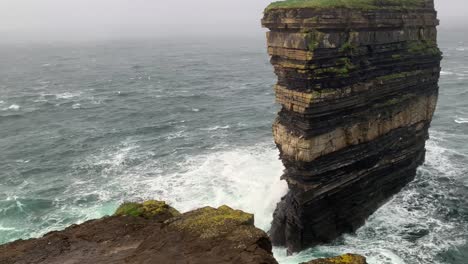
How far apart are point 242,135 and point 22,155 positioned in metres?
25.1

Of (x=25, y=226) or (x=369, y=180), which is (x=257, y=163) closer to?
(x=369, y=180)

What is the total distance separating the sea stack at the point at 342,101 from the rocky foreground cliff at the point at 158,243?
1111 centimetres

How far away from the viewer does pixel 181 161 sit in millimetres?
43188

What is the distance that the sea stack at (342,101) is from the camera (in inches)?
1022

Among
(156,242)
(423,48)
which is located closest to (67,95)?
(423,48)

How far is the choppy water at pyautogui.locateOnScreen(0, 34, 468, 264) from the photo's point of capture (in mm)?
29469

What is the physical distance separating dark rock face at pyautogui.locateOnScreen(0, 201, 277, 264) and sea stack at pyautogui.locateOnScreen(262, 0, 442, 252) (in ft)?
36.3

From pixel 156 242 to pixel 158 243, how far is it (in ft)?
0.44

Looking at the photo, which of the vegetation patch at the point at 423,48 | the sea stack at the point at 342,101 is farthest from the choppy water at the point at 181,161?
the vegetation patch at the point at 423,48

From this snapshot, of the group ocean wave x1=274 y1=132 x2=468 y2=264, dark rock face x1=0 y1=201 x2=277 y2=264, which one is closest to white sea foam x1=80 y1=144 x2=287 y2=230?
ocean wave x1=274 y1=132 x2=468 y2=264

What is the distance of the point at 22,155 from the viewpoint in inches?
1809

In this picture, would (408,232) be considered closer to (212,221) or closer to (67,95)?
(212,221)

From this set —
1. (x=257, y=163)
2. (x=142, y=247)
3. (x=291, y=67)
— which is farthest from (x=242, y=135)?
(x=142, y=247)

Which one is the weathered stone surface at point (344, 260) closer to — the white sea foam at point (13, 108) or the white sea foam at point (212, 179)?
the white sea foam at point (212, 179)
